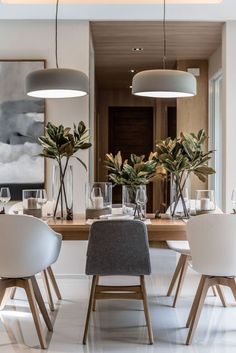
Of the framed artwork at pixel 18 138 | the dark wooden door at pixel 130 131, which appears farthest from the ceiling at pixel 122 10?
the dark wooden door at pixel 130 131

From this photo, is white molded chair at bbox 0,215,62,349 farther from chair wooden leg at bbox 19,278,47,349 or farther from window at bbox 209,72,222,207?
window at bbox 209,72,222,207

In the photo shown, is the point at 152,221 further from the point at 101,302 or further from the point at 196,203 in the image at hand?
the point at 101,302

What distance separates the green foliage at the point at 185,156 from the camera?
12.3ft

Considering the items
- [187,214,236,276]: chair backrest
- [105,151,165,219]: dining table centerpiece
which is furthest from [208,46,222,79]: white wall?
[187,214,236,276]: chair backrest

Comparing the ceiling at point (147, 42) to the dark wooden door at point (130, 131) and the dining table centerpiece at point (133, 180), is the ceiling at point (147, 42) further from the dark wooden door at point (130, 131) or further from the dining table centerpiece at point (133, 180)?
the dark wooden door at point (130, 131)

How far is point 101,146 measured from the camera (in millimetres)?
10172

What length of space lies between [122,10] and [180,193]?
6.64ft

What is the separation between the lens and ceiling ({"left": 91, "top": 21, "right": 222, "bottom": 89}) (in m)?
5.34

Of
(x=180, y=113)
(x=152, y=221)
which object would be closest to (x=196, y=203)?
(x=152, y=221)

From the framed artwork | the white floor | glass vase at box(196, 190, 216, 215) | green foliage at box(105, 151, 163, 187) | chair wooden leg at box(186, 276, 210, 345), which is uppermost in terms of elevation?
the framed artwork

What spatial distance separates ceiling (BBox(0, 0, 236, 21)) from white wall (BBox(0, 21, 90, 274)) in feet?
0.49

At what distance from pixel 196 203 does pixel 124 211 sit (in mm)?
564

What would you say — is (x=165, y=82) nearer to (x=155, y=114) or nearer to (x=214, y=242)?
(x=214, y=242)

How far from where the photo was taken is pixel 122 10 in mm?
4809
